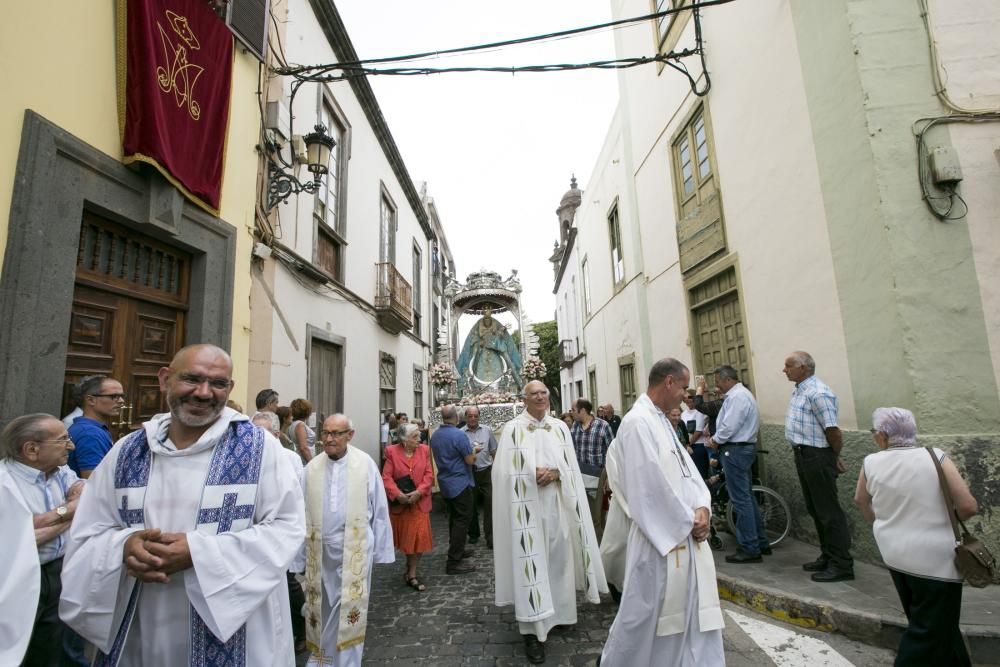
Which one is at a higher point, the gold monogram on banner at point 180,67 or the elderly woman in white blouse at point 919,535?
the gold monogram on banner at point 180,67

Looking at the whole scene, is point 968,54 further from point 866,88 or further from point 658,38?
point 658,38

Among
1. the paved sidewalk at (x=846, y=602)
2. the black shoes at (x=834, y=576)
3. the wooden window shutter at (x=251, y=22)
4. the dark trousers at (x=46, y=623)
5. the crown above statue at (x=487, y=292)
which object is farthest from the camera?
the crown above statue at (x=487, y=292)

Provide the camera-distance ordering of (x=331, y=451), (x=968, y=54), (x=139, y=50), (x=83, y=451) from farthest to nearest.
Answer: (x=968, y=54) → (x=139, y=50) → (x=331, y=451) → (x=83, y=451)

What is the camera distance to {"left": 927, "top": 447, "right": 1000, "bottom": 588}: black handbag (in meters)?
2.46

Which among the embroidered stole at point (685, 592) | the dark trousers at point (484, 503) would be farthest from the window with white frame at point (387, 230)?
the embroidered stole at point (685, 592)

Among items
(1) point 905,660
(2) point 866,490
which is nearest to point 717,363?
(2) point 866,490

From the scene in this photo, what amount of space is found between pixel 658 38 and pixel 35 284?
991 cm

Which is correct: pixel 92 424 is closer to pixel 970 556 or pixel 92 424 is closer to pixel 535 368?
pixel 970 556

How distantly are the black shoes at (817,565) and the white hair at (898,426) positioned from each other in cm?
202

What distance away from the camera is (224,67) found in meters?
5.22

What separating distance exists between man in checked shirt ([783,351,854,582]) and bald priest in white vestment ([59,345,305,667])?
4.34 meters

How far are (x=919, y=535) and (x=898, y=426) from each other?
1.94 feet

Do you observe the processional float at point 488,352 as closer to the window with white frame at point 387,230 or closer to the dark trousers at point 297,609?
the window with white frame at point 387,230

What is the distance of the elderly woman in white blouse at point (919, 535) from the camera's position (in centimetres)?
261
